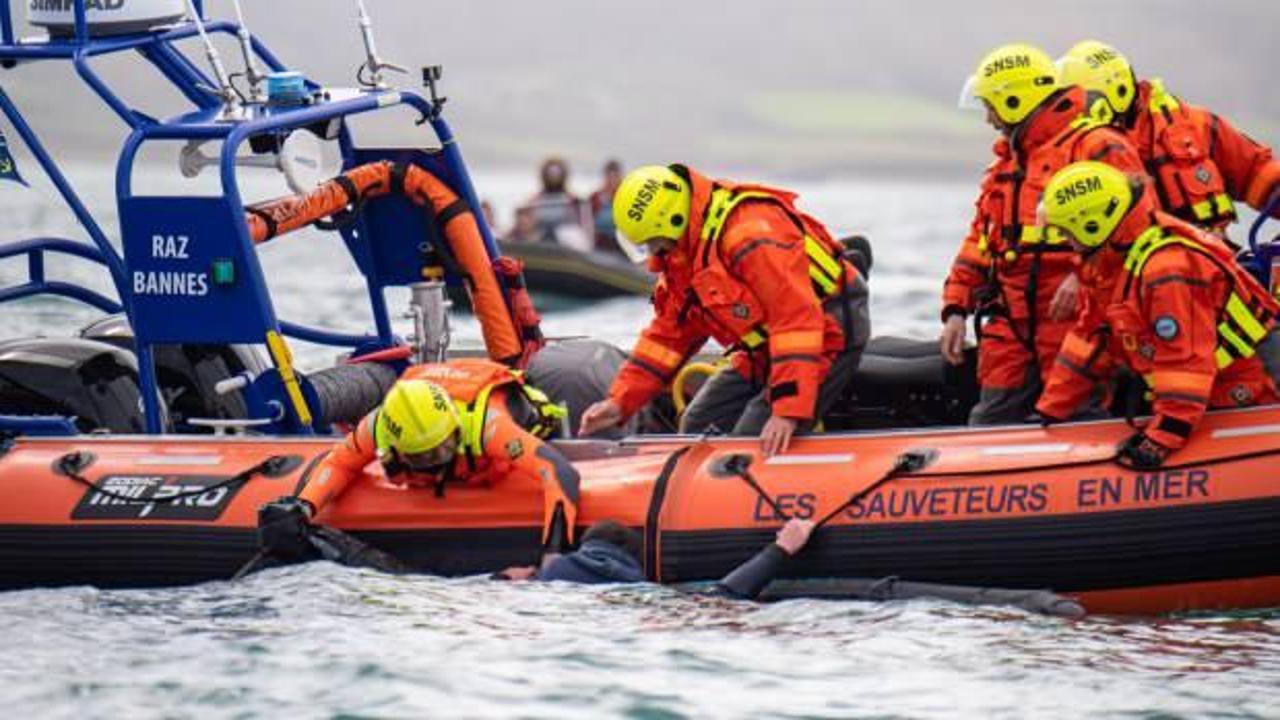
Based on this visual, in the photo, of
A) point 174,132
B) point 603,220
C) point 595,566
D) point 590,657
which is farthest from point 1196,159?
point 603,220

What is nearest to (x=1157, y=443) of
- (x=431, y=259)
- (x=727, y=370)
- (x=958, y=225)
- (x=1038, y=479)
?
(x=1038, y=479)

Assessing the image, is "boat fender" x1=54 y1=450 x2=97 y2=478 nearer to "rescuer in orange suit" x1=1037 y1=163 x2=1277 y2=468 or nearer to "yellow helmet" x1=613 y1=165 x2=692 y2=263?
"yellow helmet" x1=613 y1=165 x2=692 y2=263

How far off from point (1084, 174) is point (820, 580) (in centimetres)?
137

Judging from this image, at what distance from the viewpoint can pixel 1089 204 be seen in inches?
253

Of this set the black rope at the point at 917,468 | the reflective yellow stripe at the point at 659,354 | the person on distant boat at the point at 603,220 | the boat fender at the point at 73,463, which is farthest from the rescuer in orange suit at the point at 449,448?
the person on distant boat at the point at 603,220

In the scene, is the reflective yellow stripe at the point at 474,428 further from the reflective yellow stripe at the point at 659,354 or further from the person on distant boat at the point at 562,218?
the person on distant boat at the point at 562,218

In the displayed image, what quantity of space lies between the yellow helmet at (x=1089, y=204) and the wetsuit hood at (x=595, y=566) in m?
1.56

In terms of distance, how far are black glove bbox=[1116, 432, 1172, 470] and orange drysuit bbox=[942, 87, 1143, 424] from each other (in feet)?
1.93

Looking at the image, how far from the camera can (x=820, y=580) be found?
6680 mm

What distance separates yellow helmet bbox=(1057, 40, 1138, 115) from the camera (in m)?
7.68

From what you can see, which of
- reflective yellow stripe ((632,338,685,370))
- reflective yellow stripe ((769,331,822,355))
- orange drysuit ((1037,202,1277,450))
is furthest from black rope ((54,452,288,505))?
orange drysuit ((1037,202,1277,450))

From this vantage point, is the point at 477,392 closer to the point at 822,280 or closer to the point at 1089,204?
the point at 822,280

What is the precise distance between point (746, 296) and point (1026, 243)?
88 cm

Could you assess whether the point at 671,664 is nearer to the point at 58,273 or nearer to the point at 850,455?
the point at 850,455
